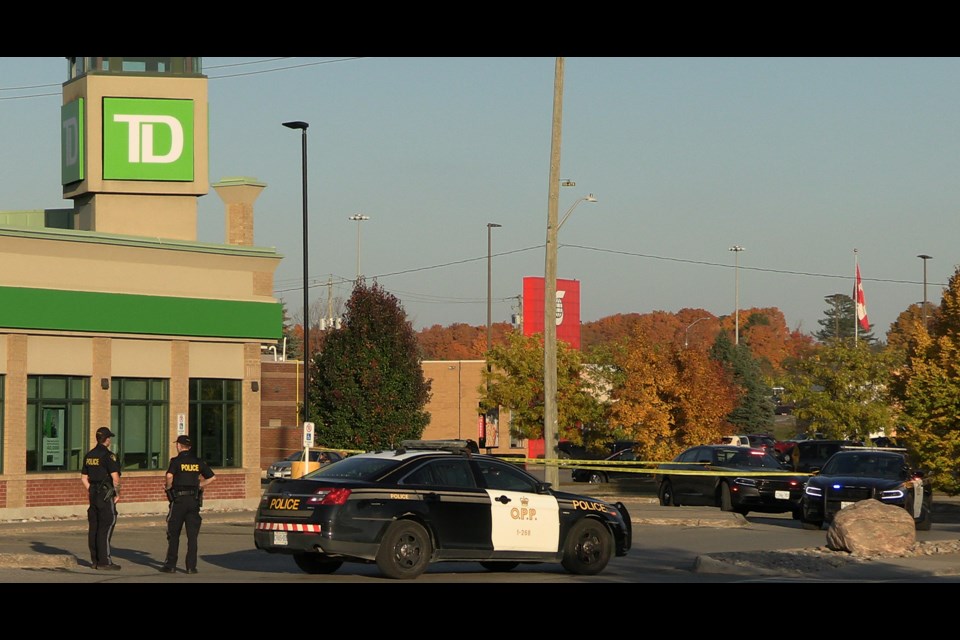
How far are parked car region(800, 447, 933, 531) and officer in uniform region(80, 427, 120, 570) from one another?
43.8 feet

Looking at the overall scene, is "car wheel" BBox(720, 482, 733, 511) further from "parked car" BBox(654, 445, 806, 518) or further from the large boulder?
the large boulder

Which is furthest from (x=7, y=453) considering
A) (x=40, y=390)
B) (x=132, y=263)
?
(x=132, y=263)

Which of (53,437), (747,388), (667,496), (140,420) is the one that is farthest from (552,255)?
(747,388)

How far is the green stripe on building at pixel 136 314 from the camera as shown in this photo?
3089 cm

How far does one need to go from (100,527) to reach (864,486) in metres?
14.6

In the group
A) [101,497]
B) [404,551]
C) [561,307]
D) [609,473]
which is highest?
[561,307]

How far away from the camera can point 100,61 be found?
35531mm

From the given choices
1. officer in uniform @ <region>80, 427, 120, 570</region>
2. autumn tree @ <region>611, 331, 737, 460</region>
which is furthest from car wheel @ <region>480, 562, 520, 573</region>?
autumn tree @ <region>611, 331, 737, 460</region>

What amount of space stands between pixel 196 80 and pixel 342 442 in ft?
35.8

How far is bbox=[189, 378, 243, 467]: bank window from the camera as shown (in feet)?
114

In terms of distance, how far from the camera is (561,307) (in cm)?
8150

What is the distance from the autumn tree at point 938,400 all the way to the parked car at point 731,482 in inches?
110

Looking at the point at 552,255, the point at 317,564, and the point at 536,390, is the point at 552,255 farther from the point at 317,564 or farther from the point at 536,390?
the point at 536,390

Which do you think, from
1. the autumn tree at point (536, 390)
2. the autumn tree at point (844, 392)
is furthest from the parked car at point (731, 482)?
the autumn tree at point (536, 390)
